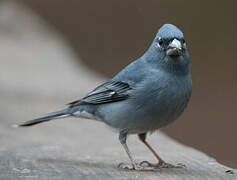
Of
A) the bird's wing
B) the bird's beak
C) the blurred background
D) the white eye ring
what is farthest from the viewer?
the blurred background

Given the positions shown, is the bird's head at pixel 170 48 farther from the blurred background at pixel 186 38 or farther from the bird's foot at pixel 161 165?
the blurred background at pixel 186 38

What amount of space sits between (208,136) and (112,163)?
5.15 metres

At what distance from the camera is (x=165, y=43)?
4465 mm

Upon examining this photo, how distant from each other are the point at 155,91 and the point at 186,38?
671 centimetres

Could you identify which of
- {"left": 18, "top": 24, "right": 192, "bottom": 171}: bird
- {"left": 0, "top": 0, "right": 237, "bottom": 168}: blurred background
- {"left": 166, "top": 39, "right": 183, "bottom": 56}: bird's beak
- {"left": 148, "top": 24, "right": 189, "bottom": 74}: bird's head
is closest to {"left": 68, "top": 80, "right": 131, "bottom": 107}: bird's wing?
{"left": 18, "top": 24, "right": 192, "bottom": 171}: bird

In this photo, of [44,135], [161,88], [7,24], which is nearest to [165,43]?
[161,88]

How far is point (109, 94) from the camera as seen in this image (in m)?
5.03

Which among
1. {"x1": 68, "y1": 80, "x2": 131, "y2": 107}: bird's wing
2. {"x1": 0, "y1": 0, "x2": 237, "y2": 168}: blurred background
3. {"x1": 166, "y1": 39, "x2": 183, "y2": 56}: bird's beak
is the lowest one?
{"x1": 68, "y1": 80, "x2": 131, "y2": 107}: bird's wing

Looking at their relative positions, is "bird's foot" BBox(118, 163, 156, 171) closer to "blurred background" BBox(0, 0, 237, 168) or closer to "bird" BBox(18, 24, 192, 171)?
"bird" BBox(18, 24, 192, 171)

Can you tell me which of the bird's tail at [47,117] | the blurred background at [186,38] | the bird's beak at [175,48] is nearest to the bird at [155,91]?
the bird's beak at [175,48]

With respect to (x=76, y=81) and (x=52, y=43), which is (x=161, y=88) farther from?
(x=52, y=43)

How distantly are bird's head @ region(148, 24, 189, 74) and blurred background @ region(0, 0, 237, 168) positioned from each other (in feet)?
11.4

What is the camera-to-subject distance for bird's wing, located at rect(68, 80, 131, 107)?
485cm

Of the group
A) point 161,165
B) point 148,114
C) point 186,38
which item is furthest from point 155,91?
point 186,38
